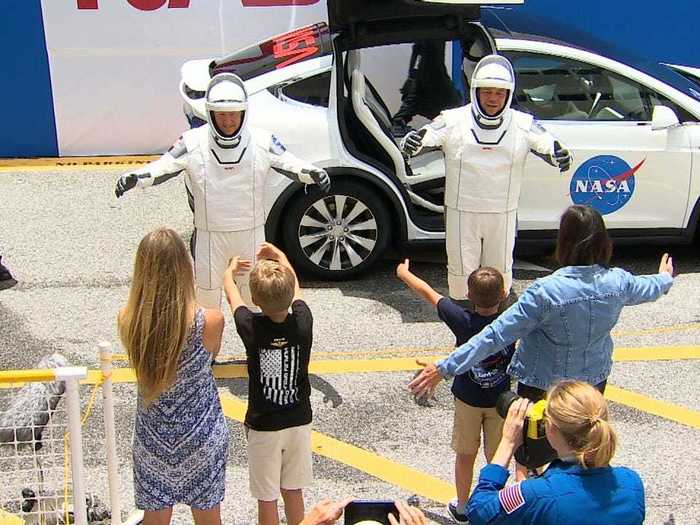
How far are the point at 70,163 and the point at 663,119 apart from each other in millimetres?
6378

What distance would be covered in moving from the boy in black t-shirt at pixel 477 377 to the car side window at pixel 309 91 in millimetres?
2979

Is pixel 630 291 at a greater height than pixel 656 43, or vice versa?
pixel 656 43

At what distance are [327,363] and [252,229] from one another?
1.00 meters

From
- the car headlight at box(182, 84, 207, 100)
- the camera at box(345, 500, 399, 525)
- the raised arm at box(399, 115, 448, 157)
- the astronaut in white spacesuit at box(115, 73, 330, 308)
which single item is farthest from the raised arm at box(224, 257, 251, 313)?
the car headlight at box(182, 84, 207, 100)

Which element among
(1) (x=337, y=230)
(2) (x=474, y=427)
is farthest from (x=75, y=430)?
(1) (x=337, y=230)

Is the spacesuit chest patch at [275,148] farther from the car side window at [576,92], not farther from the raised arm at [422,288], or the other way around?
the car side window at [576,92]

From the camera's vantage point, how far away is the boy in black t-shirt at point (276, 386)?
3723mm

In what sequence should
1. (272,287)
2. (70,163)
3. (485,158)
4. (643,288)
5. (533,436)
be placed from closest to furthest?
(533,436) → (272,287) → (643,288) → (485,158) → (70,163)

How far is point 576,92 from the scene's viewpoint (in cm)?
715

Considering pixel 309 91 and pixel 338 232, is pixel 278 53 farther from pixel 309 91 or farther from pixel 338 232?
pixel 338 232

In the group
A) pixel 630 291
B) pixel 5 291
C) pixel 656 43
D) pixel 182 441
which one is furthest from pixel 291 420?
pixel 656 43

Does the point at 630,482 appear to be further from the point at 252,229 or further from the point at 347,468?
the point at 252,229

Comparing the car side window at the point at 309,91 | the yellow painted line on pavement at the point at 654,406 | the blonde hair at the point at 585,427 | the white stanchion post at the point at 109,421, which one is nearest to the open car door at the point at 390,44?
the car side window at the point at 309,91

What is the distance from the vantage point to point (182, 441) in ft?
11.8
